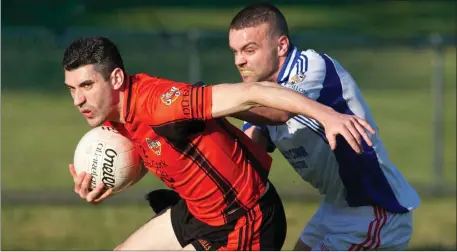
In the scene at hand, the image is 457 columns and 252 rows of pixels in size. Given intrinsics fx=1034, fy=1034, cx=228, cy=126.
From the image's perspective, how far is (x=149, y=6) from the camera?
34906mm

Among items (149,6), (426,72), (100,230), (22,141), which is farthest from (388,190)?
(149,6)

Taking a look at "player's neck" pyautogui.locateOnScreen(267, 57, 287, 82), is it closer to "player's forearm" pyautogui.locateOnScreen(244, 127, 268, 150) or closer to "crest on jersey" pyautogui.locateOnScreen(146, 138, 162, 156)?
"player's forearm" pyautogui.locateOnScreen(244, 127, 268, 150)

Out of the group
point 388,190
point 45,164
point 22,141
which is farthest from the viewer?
point 22,141

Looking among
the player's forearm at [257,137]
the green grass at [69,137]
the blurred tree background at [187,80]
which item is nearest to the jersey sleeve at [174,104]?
the player's forearm at [257,137]

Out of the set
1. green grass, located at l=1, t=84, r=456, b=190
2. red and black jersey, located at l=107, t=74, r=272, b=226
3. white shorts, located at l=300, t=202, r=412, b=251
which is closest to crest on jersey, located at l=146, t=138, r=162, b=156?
red and black jersey, located at l=107, t=74, r=272, b=226

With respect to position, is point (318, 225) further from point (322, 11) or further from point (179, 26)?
point (322, 11)

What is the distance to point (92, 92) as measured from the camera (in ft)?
20.6

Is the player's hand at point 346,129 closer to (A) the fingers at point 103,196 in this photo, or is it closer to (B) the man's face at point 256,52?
(B) the man's face at point 256,52

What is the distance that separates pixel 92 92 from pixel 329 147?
179 centimetres

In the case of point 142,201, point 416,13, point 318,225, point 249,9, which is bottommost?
point 416,13

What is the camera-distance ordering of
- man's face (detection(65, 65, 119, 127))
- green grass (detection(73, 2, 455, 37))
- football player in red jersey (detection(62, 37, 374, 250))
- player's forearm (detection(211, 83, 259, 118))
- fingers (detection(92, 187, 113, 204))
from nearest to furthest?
1. player's forearm (detection(211, 83, 259, 118))
2. football player in red jersey (detection(62, 37, 374, 250))
3. man's face (detection(65, 65, 119, 127))
4. fingers (detection(92, 187, 113, 204))
5. green grass (detection(73, 2, 455, 37))

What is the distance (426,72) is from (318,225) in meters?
18.7

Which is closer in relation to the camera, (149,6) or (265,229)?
(265,229)

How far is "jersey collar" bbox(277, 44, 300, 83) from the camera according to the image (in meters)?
6.95
